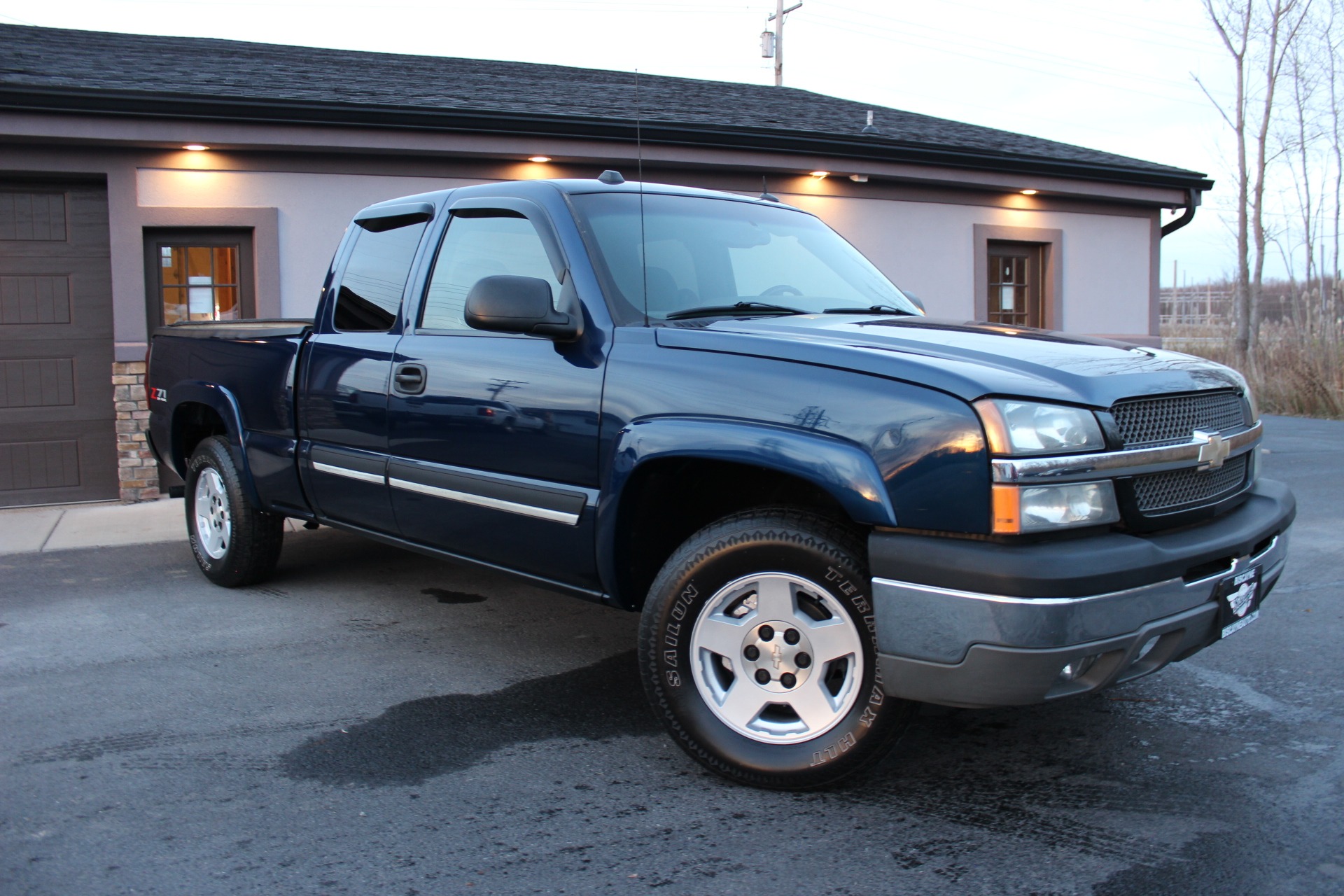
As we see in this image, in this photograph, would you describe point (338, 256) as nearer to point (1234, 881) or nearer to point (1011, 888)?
point (1011, 888)

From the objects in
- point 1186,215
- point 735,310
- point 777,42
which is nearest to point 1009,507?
point 735,310

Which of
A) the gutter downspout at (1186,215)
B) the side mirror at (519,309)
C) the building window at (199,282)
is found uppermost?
the gutter downspout at (1186,215)

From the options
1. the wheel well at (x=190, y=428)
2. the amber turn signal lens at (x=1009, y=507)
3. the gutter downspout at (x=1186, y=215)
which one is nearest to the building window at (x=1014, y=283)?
the gutter downspout at (x=1186, y=215)

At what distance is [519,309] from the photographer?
3.58 m

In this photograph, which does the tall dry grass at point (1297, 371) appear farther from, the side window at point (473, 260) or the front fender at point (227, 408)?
the front fender at point (227, 408)

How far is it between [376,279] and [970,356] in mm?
2846

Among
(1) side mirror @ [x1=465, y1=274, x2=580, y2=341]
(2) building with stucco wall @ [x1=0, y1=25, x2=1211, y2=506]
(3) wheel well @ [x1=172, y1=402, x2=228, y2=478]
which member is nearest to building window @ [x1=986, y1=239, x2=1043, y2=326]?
(2) building with stucco wall @ [x1=0, y1=25, x2=1211, y2=506]

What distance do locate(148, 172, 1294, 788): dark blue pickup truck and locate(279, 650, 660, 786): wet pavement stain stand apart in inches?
19.4

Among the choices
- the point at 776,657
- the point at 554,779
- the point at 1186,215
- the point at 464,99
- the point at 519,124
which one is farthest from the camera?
the point at 1186,215

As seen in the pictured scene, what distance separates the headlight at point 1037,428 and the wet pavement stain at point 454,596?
11.6ft

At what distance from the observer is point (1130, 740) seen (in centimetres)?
362

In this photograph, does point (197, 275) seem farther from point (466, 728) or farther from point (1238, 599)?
point (1238, 599)

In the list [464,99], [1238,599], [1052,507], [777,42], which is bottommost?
[1238,599]

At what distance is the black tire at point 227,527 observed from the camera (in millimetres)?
5652
